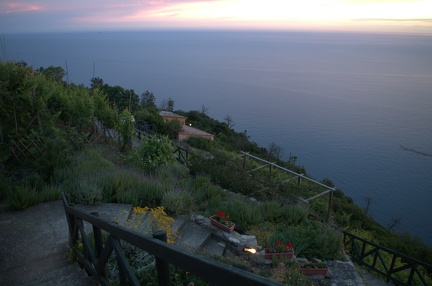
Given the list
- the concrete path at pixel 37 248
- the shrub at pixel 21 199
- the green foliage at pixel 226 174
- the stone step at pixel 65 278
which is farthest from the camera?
the green foliage at pixel 226 174

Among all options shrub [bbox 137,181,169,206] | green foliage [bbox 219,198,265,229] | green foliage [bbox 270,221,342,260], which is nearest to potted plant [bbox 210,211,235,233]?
green foliage [bbox 219,198,265,229]

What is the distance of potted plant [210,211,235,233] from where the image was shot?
634 cm

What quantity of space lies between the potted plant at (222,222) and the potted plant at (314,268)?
4.87ft

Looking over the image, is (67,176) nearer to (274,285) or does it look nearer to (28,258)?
(28,258)

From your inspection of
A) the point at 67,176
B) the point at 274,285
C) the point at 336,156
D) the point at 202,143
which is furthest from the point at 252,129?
the point at 274,285

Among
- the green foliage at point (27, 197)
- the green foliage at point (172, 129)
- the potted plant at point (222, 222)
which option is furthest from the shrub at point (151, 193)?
the green foliage at point (172, 129)

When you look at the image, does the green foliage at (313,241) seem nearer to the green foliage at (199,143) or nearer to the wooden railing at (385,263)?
the wooden railing at (385,263)

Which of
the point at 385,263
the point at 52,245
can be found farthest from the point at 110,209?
the point at 385,263

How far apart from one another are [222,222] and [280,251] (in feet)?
4.23

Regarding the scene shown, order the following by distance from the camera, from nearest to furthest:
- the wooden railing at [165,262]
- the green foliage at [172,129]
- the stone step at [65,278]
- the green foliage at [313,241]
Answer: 1. the wooden railing at [165,262]
2. the stone step at [65,278]
3. the green foliage at [313,241]
4. the green foliage at [172,129]

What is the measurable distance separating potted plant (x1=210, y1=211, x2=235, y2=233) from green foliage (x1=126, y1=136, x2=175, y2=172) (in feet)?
11.4

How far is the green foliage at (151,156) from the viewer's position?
9453mm

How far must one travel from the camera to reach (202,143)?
25.8 m

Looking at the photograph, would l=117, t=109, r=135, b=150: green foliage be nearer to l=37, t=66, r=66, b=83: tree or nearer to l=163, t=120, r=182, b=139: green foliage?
l=37, t=66, r=66, b=83: tree
